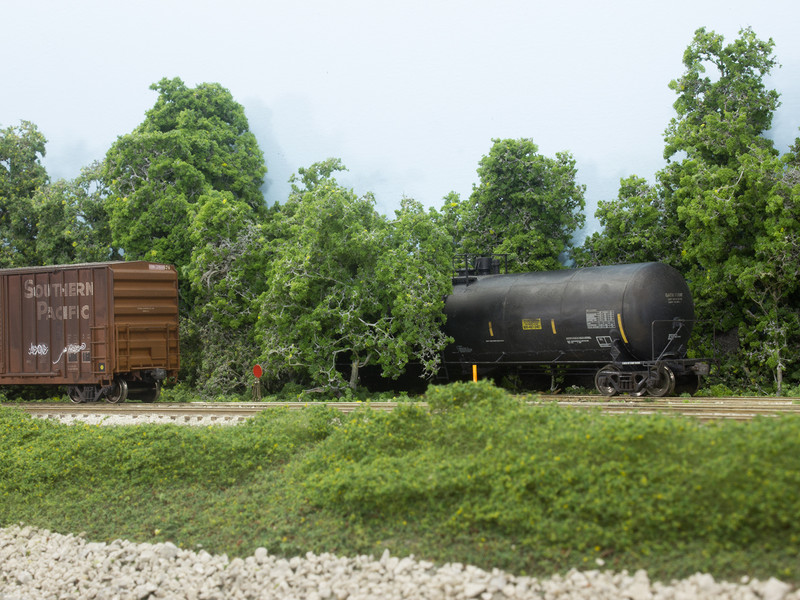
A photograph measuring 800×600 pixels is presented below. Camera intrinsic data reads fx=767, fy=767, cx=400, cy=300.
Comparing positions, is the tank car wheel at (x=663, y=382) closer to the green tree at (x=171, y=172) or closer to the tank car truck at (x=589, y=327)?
the tank car truck at (x=589, y=327)

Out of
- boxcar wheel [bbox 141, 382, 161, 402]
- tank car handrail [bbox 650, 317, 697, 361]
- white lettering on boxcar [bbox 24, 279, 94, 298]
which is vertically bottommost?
boxcar wheel [bbox 141, 382, 161, 402]

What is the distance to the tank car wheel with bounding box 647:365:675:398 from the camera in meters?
18.0

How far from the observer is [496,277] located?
2205 centimetres

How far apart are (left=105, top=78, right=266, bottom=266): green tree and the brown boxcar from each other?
17.7ft

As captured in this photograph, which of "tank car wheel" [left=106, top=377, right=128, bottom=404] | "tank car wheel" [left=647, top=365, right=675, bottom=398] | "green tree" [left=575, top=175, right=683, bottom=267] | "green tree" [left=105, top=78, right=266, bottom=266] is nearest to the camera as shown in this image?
"tank car wheel" [left=647, top=365, right=675, bottom=398]

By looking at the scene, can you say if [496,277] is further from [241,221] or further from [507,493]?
[507,493]

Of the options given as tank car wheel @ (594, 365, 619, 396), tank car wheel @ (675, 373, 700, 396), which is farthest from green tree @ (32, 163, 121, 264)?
tank car wheel @ (675, 373, 700, 396)

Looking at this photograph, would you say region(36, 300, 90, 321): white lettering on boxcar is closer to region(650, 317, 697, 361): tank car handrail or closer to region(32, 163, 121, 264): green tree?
region(32, 163, 121, 264): green tree

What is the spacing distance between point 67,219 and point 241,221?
876cm

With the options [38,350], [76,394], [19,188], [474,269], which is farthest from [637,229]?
[19,188]

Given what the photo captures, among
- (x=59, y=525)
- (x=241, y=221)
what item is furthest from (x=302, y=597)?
(x=241, y=221)

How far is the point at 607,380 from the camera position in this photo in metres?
19.0

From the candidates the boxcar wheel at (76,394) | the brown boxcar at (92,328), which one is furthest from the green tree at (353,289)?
the boxcar wheel at (76,394)

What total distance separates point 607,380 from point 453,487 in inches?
441
